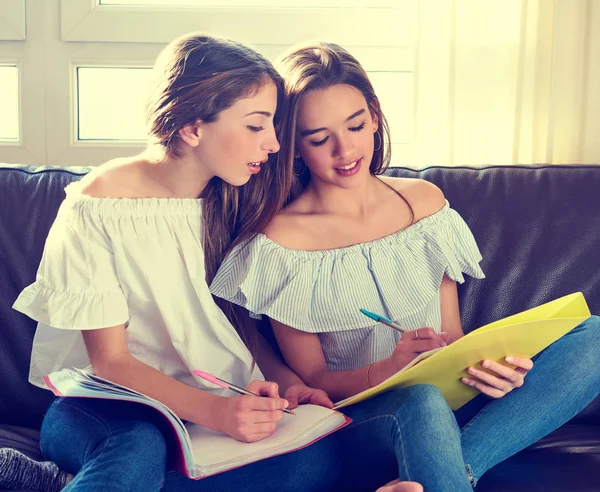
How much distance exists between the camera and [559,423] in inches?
53.2

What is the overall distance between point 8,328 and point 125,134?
93cm

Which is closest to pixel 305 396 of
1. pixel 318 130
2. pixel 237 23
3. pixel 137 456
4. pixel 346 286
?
pixel 346 286

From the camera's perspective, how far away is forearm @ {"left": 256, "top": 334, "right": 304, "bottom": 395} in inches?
57.7

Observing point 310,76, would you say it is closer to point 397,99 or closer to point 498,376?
point 498,376

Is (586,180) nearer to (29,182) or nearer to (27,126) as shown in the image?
(29,182)

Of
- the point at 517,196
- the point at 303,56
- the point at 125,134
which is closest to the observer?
the point at 303,56

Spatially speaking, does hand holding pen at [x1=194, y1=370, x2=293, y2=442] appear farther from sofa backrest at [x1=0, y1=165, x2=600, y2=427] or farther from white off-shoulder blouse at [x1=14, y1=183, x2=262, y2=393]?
sofa backrest at [x1=0, y1=165, x2=600, y2=427]

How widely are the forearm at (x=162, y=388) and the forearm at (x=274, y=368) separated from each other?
230 mm

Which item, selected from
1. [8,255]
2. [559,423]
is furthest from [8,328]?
→ [559,423]

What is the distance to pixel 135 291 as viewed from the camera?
1.38 meters

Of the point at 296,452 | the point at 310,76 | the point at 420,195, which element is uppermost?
the point at 310,76

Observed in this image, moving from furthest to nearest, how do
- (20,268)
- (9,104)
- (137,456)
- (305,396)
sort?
(9,104) → (20,268) → (305,396) → (137,456)

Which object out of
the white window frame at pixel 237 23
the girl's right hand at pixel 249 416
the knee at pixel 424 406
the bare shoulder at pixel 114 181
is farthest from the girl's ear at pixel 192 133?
the white window frame at pixel 237 23

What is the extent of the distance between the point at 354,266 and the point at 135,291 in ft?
1.39
